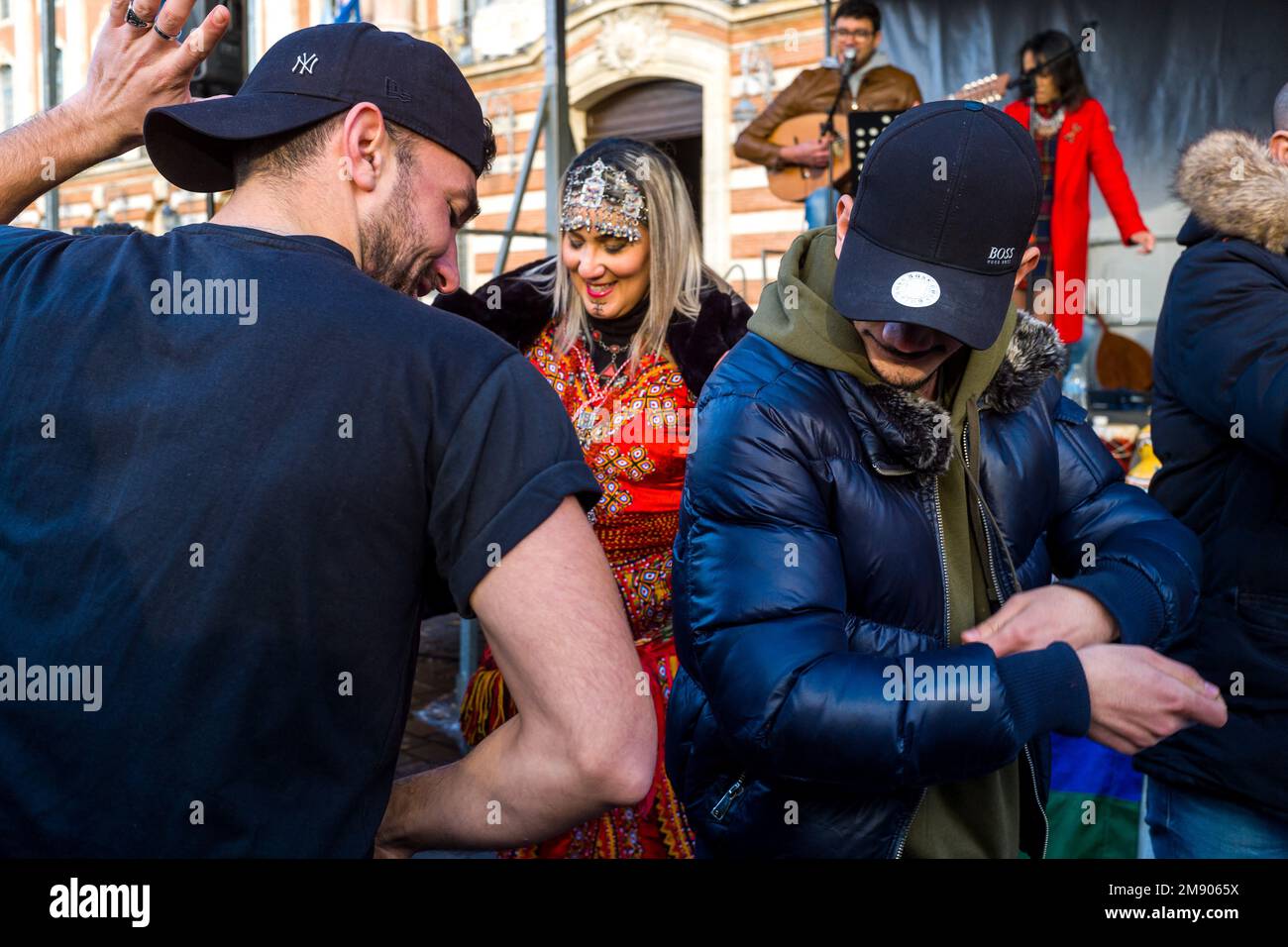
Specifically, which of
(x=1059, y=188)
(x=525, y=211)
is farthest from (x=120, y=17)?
(x=525, y=211)

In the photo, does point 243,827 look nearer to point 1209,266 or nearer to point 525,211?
point 1209,266

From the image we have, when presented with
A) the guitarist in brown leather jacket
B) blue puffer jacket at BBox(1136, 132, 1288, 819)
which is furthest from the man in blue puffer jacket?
the guitarist in brown leather jacket

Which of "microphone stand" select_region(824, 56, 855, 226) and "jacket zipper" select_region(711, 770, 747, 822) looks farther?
"microphone stand" select_region(824, 56, 855, 226)

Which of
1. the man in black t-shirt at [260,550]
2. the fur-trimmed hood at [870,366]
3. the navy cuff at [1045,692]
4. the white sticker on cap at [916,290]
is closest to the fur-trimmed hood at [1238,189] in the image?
the fur-trimmed hood at [870,366]

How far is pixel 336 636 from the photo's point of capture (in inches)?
46.1

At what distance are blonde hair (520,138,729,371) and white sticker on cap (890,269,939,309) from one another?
155cm

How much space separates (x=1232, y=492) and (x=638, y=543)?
1.40m

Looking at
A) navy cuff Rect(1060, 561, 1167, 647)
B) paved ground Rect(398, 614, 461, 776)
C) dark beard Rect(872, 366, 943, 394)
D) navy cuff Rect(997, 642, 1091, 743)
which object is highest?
dark beard Rect(872, 366, 943, 394)

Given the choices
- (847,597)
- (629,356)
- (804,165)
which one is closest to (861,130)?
(804,165)

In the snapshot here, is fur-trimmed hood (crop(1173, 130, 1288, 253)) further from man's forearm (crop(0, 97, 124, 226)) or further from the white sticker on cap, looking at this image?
man's forearm (crop(0, 97, 124, 226))

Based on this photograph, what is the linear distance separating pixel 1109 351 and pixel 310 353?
6.09m

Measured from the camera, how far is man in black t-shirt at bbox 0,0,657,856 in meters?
1.12

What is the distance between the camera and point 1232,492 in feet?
7.18

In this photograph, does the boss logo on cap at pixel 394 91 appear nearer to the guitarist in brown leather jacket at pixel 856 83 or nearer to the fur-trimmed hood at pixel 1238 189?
the fur-trimmed hood at pixel 1238 189
